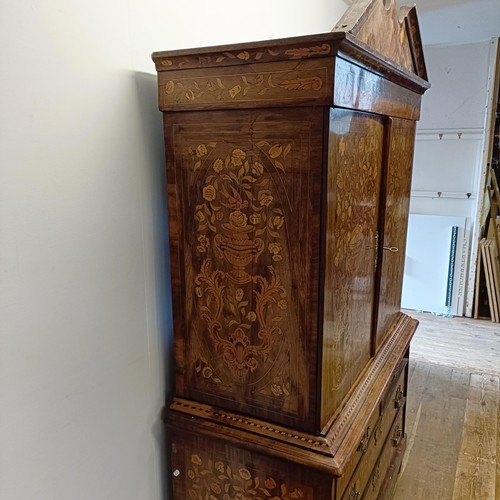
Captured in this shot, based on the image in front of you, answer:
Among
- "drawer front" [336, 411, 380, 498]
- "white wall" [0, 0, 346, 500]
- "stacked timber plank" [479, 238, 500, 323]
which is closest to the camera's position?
"white wall" [0, 0, 346, 500]

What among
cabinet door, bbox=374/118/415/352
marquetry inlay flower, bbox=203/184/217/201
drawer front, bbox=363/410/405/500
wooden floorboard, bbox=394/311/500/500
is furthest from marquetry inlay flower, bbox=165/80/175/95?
wooden floorboard, bbox=394/311/500/500

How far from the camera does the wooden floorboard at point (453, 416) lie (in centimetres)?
211

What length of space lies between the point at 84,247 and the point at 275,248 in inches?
16.8

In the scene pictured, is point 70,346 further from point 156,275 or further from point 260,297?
point 260,297

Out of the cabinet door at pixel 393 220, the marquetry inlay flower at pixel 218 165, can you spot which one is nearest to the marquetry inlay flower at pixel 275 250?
the marquetry inlay flower at pixel 218 165

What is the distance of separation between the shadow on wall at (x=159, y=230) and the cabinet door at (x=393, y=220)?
70cm

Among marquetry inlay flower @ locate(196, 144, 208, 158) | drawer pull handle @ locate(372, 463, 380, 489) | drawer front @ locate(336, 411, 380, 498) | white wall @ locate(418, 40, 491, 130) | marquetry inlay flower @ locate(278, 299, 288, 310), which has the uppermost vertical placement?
white wall @ locate(418, 40, 491, 130)

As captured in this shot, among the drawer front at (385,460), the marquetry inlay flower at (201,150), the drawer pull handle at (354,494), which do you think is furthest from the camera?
the drawer front at (385,460)

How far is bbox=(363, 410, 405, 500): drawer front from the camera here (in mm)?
1663

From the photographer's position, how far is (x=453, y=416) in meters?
2.63

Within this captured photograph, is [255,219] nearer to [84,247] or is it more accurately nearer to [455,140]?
[84,247]

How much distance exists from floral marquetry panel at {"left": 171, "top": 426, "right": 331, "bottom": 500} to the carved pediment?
3.41 ft

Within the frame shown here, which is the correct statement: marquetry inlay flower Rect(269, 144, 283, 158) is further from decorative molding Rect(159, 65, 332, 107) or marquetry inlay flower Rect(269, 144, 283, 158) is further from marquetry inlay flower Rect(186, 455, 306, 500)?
marquetry inlay flower Rect(186, 455, 306, 500)

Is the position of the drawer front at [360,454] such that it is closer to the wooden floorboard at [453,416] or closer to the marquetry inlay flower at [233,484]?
A: the marquetry inlay flower at [233,484]
